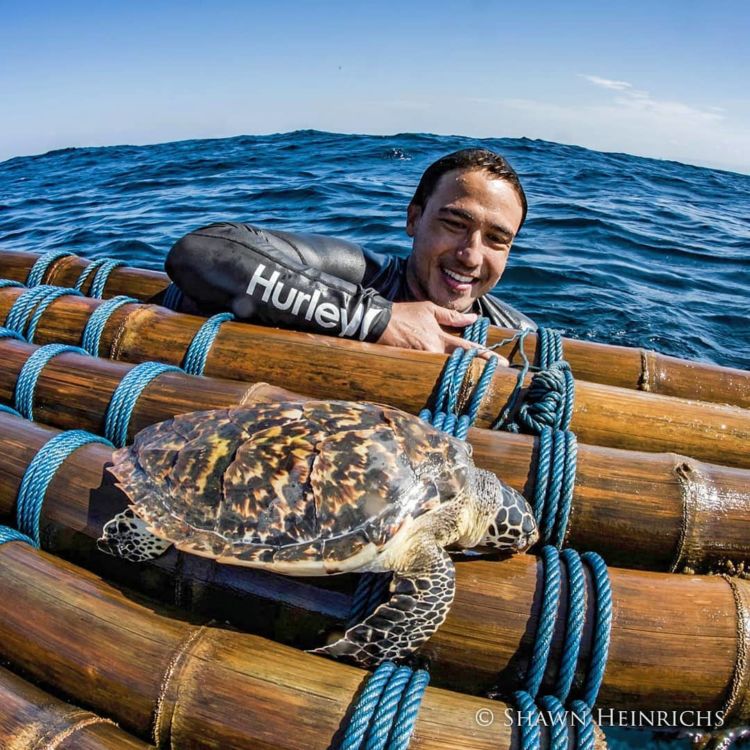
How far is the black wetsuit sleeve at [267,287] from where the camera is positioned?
3.79m

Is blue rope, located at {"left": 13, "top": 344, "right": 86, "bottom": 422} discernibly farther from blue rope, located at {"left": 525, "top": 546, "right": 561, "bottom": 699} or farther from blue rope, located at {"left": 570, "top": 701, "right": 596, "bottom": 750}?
blue rope, located at {"left": 570, "top": 701, "right": 596, "bottom": 750}

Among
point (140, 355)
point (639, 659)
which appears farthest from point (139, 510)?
point (639, 659)

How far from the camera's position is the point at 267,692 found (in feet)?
6.45

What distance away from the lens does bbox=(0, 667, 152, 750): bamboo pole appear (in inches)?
74.1

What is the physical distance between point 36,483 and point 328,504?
4.63ft

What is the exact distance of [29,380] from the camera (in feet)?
11.1

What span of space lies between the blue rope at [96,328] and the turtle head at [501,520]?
9.13 ft

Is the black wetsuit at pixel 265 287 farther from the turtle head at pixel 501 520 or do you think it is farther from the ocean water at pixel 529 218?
the ocean water at pixel 529 218

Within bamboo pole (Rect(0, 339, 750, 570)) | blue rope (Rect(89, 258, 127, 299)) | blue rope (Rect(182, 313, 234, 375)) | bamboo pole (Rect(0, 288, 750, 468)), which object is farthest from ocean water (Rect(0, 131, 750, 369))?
blue rope (Rect(182, 313, 234, 375))

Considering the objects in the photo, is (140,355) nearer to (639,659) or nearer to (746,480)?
(639,659)

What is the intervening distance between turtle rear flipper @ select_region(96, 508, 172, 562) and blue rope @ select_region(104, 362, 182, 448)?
2.48ft

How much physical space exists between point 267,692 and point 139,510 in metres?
0.91

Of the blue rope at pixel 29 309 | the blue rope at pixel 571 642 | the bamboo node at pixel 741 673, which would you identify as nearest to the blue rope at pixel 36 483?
the blue rope at pixel 29 309

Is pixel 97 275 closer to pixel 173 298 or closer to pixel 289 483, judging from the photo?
pixel 173 298
